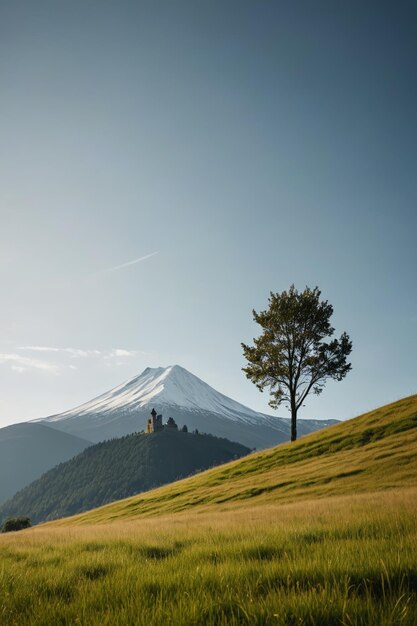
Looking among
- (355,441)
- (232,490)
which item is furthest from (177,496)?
(355,441)

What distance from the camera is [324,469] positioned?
2578 centimetres

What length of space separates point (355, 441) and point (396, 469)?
9.69 metres

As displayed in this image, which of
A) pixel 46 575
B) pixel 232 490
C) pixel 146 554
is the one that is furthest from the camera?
pixel 232 490

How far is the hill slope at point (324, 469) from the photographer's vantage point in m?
21.5

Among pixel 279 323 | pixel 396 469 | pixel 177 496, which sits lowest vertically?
pixel 177 496

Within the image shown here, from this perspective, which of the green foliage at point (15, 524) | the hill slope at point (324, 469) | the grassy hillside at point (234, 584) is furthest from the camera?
the green foliage at point (15, 524)

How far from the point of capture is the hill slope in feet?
70.4

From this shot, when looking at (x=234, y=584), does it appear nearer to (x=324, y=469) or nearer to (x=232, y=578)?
(x=232, y=578)

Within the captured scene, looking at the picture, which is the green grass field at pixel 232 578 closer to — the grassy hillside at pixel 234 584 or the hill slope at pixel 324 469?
the grassy hillside at pixel 234 584

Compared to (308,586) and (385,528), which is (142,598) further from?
(385,528)

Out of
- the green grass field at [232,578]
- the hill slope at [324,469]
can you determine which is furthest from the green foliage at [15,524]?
the green grass field at [232,578]

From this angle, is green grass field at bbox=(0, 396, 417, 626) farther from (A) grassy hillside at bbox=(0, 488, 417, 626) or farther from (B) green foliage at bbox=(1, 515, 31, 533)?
(B) green foliage at bbox=(1, 515, 31, 533)

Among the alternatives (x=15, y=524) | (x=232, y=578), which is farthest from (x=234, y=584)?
(x=15, y=524)

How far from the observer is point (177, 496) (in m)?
32.5
